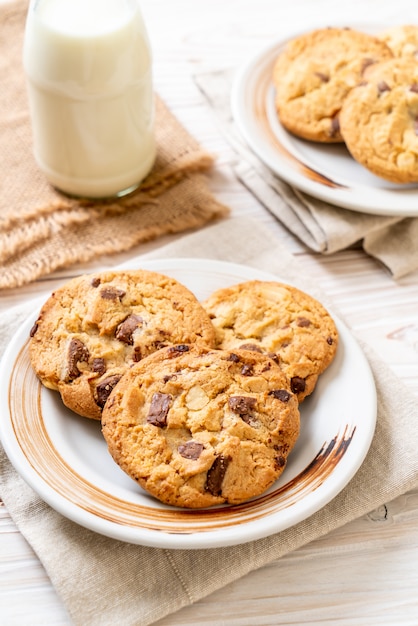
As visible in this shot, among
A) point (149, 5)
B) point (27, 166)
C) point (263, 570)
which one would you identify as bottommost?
point (263, 570)

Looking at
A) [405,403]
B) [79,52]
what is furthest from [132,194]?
[405,403]

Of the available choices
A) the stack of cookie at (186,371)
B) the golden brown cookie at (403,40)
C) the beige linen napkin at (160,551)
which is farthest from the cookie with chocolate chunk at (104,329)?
the golden brown cookie at (403,40)

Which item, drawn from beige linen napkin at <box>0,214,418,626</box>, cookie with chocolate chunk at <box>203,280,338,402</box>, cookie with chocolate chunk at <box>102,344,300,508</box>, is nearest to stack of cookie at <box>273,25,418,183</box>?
cookie with chocolate chunk at <box>203,280,338,402</box>

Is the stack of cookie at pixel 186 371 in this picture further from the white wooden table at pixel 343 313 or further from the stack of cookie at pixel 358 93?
the stack of cookie at pixel 358 93

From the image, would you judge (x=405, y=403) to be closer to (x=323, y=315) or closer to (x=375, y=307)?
(x=323, y=315)

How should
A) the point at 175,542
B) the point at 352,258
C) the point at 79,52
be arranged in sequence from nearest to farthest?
the point at 175,542, the point at 79,52, the point at 352,258

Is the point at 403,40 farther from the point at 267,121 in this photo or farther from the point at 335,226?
the point at 335,226
